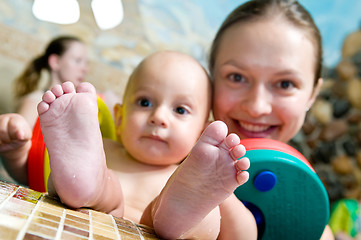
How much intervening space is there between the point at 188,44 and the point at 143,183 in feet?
8.38

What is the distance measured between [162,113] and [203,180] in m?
0.38

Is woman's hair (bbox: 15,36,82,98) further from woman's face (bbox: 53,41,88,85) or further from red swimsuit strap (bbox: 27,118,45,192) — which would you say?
red swimsuit strap (bbox: 27,118,45,192)

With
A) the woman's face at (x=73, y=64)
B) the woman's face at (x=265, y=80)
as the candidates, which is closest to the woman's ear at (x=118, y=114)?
the woman's face at (x=265, y=80)

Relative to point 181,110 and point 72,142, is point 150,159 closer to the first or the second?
point 181,110

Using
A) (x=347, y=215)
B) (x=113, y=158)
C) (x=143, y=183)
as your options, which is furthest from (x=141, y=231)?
(x=347, y=215)

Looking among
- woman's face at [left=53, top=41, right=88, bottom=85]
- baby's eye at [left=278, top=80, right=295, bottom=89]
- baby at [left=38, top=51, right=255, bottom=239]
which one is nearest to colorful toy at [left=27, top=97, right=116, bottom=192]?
baby at [left=38, top=51, right=255, bottom=239]

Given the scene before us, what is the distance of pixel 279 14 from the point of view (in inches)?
52.6

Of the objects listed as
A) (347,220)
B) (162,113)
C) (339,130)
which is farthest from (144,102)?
(339,130)

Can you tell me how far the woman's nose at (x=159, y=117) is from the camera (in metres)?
1.04

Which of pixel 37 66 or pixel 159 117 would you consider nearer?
pixel 159 117

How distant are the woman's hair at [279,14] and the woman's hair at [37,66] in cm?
174

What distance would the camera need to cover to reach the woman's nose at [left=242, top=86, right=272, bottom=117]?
1.21 m

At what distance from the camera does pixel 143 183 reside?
1063 mm

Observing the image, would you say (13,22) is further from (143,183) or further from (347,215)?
(347,215)
